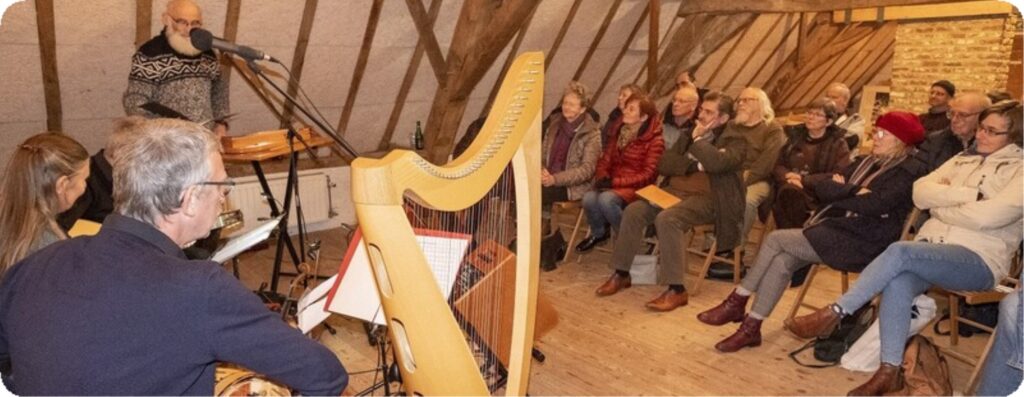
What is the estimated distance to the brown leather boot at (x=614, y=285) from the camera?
386 centimetres

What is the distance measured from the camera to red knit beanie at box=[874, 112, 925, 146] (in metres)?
3.05

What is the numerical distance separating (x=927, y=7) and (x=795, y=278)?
14.7 ft

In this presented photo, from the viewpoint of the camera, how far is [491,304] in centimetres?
213

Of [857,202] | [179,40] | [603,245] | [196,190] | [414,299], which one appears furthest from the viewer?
[603,245]

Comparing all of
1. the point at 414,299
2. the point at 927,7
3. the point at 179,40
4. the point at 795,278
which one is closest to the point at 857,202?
the point at 795,278

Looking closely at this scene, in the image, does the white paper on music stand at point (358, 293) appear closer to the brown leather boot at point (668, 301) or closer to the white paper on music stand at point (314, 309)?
the white paper on music stand at point (314, 309)

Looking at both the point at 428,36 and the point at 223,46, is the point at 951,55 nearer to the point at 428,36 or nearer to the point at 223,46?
the point at 428,36

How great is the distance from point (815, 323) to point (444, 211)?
6.35 ft

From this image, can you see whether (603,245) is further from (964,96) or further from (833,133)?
(964,96)

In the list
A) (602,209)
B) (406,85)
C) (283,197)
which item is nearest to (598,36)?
(406,85)

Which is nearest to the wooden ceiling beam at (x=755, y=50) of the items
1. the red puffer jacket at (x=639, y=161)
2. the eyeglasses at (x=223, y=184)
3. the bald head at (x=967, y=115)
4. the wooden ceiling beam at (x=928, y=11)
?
the wooden ceiling beam at (x=928, y=11)

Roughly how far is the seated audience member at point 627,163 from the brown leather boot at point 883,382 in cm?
174

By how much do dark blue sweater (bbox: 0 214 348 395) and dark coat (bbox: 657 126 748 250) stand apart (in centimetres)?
288

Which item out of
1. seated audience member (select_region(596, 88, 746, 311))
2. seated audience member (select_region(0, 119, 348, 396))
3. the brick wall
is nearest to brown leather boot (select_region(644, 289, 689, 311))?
seated audience member (select_region(596, 88, 746, 311))
